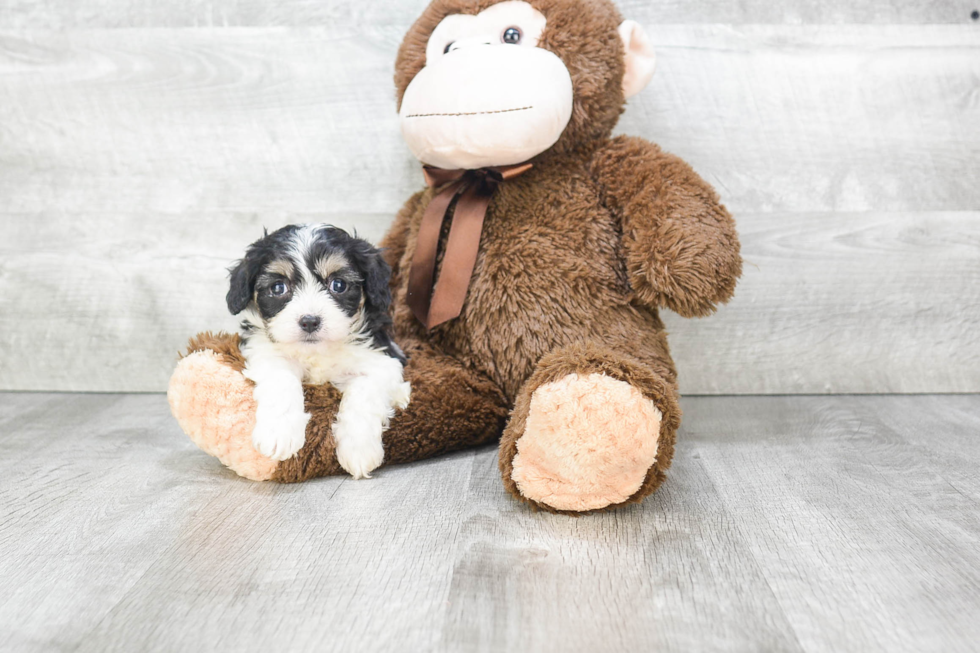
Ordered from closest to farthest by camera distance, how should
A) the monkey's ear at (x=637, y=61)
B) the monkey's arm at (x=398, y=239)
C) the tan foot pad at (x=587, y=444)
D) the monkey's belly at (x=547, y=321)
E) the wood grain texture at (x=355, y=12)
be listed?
the tan foot pad at (x=587, y=444) < the monkey's belly at (x=547, y=321) < the monkey's ear at (x=637, y=61) < the monkey's arm at (x=398, y=239) < the wood grain texture at (x=355, y=12)

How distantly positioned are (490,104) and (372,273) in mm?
423

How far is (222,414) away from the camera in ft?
5.21

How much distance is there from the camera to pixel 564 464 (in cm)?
137

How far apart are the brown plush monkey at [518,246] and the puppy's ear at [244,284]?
0.11 metres

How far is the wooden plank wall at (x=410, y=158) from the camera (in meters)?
2.28

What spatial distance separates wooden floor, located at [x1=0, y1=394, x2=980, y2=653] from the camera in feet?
3.42

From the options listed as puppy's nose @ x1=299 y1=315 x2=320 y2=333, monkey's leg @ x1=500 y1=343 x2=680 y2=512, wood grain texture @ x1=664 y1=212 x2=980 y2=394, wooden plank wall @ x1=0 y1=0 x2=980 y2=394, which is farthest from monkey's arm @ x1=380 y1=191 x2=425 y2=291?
wood grain texture @ x1=664 y1=212 x2=980 y2=394

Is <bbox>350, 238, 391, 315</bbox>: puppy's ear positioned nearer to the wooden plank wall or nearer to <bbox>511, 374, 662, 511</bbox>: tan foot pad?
<bbox>511, 374, 662, 511</bbox>: tan foot pad

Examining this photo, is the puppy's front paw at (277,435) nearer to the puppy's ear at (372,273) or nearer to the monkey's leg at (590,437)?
the puppy's ear at (372,273)

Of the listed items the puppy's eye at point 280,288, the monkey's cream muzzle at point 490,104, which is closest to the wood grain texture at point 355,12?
the monkey's cream muzzle at point 490,104

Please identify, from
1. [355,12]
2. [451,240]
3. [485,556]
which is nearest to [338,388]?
[451,240]

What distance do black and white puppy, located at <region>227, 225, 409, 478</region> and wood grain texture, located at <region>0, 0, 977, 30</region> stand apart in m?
0.94

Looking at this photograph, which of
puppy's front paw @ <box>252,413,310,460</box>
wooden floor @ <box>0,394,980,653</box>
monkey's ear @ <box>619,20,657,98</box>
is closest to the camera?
wooden floor @ <box>0,394,980,653</box>

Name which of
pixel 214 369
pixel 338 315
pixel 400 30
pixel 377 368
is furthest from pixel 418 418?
pixel 400 30
